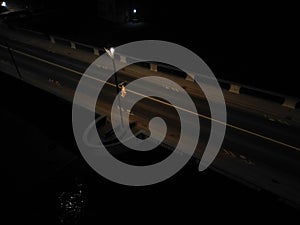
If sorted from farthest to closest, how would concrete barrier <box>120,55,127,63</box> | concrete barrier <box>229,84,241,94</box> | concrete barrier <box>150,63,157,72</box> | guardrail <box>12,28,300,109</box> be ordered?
concrete barrier <box>120,55,127,63</box>
concrete barrier <box>150,63,157,72</box>
concrete barrier <box>229,84,241,94</box>
guardrail <box>12,28,300,109</box>

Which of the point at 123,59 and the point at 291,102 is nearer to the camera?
the point at 291,102

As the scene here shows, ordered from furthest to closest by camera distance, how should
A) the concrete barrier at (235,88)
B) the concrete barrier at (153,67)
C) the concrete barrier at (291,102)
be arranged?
the concrete barrier at (153,67)
the concrete barrier at (235,88)
the concrete barrier at (291,102)

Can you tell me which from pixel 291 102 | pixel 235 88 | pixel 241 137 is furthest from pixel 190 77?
pixel 241 137

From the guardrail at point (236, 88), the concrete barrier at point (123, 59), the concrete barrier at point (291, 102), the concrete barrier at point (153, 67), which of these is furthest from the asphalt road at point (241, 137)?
the concrete barrier at point (291, 102)

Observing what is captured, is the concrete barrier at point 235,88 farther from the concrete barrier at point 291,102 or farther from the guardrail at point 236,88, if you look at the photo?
the concrete barrier at point 291,102

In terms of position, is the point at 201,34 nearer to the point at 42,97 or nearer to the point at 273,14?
the point at 273,14

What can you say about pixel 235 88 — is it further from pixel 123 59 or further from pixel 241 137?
pixel 123 59

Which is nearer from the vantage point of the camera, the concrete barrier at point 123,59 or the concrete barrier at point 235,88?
the concrete barrier at point 235,88

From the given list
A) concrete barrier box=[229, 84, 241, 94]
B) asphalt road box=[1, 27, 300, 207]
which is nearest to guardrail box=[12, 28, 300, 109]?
concrete barrier box=[229, 84, 241, 94]

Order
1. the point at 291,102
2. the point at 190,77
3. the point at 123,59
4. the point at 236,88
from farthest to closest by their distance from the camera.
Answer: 1. the point at 123,59
2. the point at 190,77
3. the point at 236,88
4. the point at 291,102

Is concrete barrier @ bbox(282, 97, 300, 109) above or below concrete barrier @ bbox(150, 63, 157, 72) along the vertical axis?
above

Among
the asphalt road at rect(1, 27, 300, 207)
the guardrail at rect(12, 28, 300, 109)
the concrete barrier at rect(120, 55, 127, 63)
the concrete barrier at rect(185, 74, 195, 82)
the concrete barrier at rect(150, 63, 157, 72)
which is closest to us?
the asphalt road at rect(1, 27, 300, 207)

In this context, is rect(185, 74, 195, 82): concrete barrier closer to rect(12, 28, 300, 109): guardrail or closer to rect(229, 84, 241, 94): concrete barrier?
rect(12, 28, 300, 109): guardrail

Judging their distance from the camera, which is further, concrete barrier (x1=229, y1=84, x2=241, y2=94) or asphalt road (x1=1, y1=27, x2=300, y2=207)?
concrete barrier (x1=229, y1=84, x2=241, y2=94)
